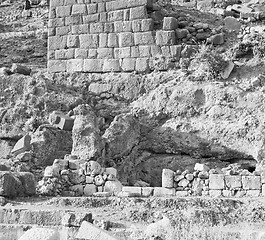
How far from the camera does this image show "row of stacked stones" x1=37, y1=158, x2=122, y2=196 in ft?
42.7

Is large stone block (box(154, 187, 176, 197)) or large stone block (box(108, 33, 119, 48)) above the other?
large stone block (box(108, 33, 119, 48))

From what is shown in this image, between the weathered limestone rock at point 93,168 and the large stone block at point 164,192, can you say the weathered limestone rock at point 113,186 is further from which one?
the large stone block at point 164,192

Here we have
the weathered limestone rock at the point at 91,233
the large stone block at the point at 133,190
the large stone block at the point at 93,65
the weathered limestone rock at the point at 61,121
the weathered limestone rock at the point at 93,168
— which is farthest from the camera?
the large stone block at the point at 93,65

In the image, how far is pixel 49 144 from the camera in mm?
14617

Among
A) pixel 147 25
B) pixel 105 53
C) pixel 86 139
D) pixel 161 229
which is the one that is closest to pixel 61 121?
pixel 86 139

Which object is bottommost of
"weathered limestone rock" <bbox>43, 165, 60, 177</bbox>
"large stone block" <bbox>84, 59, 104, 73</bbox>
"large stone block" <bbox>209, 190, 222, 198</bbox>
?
"large stone block" <bbox>209, 190, 222, 198</bbox>

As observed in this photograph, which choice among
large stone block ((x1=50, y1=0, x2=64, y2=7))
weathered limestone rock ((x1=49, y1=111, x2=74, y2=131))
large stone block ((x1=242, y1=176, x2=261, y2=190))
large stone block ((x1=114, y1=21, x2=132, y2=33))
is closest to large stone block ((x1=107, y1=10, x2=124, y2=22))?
large stone block ((x1=114, y1=21, x2=132, y2=33))

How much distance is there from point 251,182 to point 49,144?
4.24 m

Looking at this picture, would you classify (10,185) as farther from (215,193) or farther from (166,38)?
(166,38)

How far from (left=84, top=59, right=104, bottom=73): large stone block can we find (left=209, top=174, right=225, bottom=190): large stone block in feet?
16.7

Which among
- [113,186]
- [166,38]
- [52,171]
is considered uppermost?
[166,38]

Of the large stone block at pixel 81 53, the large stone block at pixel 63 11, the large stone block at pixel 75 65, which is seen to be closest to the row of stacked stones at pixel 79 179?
the large stone block at pixel 75 65

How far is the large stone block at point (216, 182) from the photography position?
42.4 feet

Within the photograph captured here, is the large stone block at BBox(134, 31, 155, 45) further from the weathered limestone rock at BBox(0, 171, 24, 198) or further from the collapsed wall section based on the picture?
the weathered limestone rock at BBox(0, 171, 24, 198)
